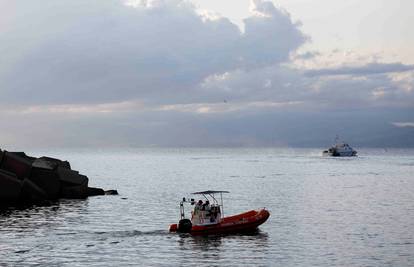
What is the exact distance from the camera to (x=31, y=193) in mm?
62312

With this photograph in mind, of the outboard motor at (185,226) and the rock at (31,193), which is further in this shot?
the rock at (31,193)

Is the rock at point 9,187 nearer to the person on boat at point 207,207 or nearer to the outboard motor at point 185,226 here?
the outboard motor at point 185,226

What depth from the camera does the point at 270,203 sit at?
74.3m

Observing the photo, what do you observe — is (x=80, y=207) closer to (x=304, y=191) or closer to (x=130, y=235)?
(x=130, y=235)

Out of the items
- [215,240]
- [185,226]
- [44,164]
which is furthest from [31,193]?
[215,240]

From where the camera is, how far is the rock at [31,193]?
2408 inches

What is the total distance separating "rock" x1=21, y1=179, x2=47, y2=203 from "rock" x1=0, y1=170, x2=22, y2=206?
1.05 meters

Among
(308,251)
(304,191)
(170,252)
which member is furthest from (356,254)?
(304,191)

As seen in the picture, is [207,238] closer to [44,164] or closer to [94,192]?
[44,164]

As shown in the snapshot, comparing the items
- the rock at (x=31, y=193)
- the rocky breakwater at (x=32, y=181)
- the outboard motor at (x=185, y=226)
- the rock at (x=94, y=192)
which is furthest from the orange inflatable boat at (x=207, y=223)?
the rock at (x=94, y=192)

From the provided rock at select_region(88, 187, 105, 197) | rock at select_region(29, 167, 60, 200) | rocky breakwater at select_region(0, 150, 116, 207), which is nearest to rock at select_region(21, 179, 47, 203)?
rocky breakwater at select_region(0, 150, 116, 207)

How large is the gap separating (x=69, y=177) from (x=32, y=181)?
6843 mm

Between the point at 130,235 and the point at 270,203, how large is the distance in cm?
3034

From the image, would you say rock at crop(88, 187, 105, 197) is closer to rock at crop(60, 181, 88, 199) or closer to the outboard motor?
rock at crop(60, 181, 88, 199)
